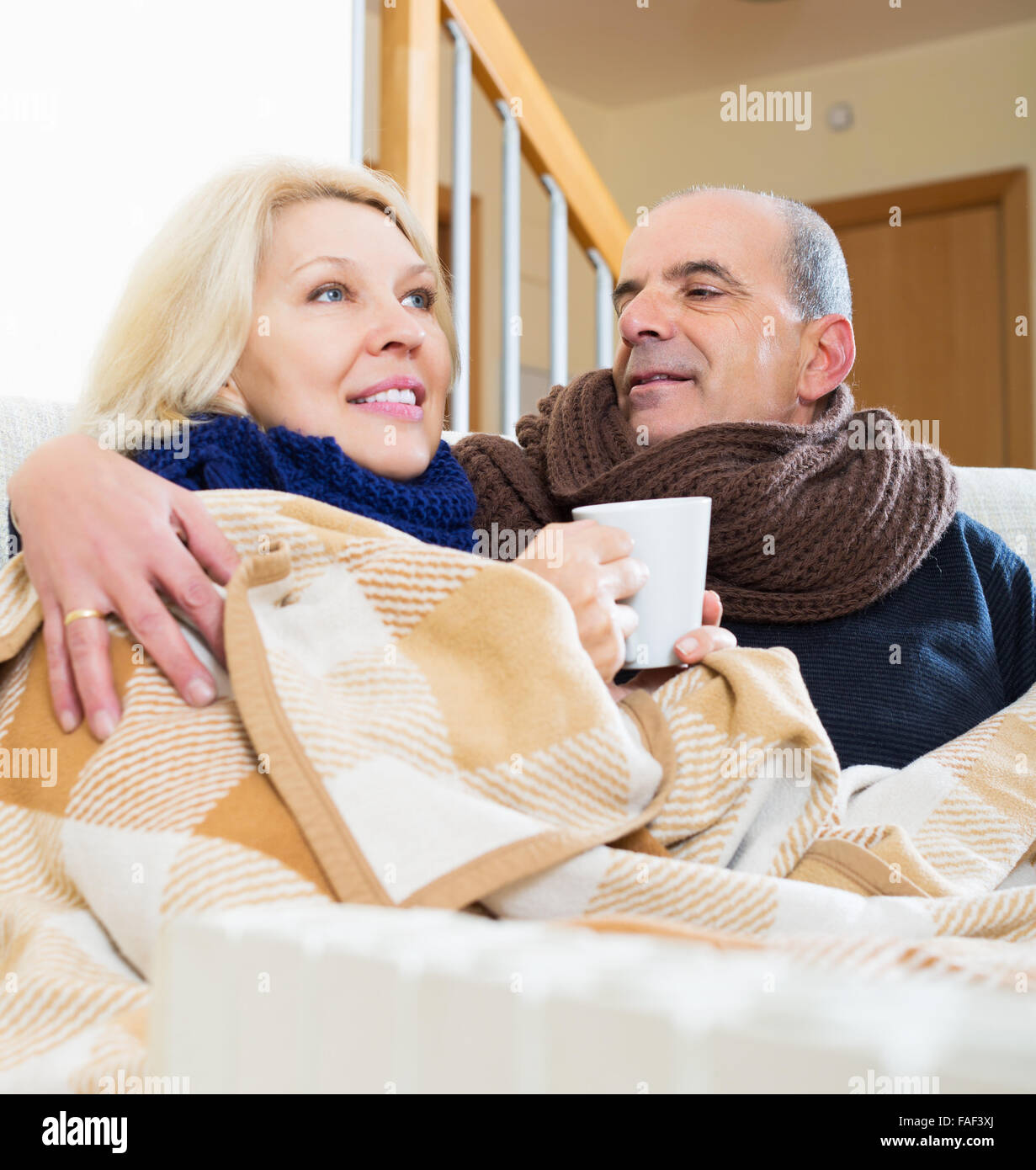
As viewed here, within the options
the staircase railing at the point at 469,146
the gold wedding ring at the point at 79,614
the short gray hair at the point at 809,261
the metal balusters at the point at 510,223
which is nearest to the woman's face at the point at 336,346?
the gold wedding ring at the point at 79,614

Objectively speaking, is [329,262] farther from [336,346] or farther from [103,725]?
[103,725]

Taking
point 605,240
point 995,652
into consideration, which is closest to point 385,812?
point 995,652

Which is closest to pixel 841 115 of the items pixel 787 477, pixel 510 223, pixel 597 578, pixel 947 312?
pixel 947 312

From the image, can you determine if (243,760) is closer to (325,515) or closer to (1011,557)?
(325,515)

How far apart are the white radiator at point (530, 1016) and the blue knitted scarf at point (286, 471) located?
0.63 metres

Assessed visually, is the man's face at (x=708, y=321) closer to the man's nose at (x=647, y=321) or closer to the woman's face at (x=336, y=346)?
the man's nose at (x=647, y=321)

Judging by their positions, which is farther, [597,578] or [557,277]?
[557,277]

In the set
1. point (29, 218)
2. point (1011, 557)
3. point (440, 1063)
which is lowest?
point (440, 1063)

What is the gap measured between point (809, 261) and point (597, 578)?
0.92 m

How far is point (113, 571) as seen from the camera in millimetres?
778

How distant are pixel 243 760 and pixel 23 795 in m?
0.16

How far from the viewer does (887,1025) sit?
28cm

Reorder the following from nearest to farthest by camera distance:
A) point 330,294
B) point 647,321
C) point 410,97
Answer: point 330,294 < point 647,321 < point 410,97

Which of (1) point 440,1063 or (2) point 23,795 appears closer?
(1) point 440,1063
